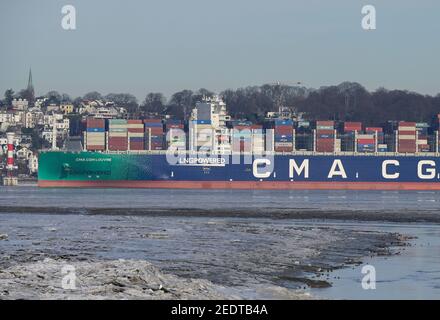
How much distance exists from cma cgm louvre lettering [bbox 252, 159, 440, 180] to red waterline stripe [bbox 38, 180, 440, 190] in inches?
29.4

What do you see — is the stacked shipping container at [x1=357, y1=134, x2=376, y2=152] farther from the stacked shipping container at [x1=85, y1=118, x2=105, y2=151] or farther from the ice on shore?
the ice on shore

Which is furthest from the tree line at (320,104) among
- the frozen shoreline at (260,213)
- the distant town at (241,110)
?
the frozen shoreline at (260,213)

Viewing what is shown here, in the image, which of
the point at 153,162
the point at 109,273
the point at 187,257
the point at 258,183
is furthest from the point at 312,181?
the point at 109,273

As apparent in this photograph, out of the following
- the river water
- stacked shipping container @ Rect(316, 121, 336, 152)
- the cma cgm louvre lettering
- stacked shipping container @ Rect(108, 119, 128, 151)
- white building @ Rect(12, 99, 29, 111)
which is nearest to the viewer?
the river water

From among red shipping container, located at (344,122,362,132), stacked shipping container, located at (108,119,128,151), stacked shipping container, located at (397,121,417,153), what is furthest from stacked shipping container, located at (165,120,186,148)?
stacked shipping container, located at (397,121,417,153)

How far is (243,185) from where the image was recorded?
330 feet

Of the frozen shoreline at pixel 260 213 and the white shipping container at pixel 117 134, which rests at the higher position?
the white shipping container at pixel 117 134

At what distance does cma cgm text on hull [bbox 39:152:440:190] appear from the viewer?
100062 millimetres

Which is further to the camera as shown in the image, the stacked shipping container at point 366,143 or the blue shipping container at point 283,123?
the blue shipping container at point 283,123

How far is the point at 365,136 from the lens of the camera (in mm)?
116250

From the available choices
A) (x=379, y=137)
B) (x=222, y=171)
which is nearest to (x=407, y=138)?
(x=379, y=137)

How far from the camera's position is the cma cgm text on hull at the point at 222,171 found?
328 feet

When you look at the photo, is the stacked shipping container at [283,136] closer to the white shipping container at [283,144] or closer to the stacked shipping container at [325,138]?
the white shipping container at [283,144]
